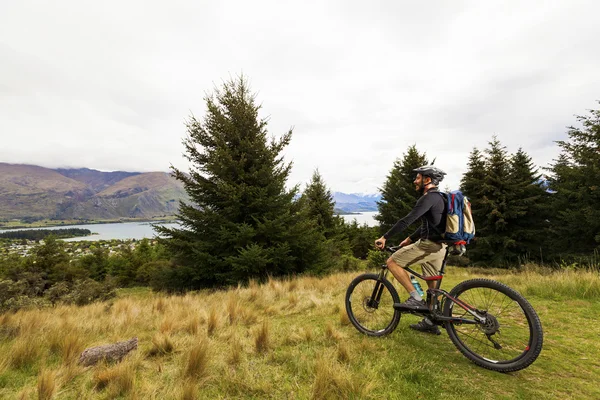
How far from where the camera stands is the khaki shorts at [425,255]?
11.8 feet

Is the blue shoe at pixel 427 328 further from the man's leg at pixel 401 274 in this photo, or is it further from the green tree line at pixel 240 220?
the green tree line at pixel 240 220

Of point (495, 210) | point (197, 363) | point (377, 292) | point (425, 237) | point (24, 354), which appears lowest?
point (24, 354)

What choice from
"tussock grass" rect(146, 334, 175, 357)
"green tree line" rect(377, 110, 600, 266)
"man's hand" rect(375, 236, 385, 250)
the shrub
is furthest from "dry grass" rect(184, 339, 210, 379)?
"green tree line" rect(377, 110, 600, 266)

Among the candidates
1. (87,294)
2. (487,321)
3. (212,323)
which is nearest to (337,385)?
(487,321)

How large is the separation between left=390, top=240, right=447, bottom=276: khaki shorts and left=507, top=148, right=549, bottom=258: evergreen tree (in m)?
24.9

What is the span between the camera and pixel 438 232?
11.5 ft

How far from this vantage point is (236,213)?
10.8m

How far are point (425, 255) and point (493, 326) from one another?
42.8 inches

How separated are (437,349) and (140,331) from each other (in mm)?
5205

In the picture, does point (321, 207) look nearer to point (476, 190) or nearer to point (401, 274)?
point (476, 190)

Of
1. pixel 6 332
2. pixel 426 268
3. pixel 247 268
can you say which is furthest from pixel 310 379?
pixel 247 268

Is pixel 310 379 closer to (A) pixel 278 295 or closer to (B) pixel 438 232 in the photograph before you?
(B) pixel 438 232

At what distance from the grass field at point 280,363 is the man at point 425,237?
95 cm

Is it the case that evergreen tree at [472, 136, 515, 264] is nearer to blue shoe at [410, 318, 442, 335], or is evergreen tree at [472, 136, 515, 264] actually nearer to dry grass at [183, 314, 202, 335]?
blue shoe at [410, 318, 442, 335]
